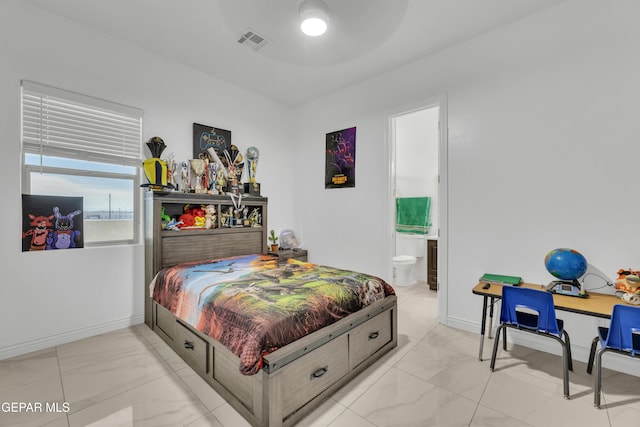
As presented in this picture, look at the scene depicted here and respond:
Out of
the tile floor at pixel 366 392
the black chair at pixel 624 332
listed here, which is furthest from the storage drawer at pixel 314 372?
the black chair at pixel 624 332

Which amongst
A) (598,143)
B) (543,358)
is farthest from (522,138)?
(543,358)

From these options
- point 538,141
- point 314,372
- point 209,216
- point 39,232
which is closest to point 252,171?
point 209,216

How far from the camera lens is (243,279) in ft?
7.66

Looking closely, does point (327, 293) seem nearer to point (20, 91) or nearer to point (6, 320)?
point (6, 320)

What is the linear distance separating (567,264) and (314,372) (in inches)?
84.0

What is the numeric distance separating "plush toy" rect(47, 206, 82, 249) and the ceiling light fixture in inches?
108

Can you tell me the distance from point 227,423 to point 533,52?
3837 mm

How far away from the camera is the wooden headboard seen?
2951 millimetres

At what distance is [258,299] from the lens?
186cm

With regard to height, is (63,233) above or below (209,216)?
below

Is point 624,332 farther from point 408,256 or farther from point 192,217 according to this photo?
point 192,217

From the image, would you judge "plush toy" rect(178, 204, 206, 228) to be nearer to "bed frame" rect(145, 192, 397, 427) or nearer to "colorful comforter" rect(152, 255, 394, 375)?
"bed frame" rect(145, 192, 397, 427)

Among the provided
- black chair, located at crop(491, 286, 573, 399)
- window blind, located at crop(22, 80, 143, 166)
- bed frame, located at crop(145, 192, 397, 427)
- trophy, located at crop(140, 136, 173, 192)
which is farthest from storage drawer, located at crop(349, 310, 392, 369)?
window blind, located at crop(22, 80, 143, 166)

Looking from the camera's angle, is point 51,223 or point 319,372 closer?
point 319,372
